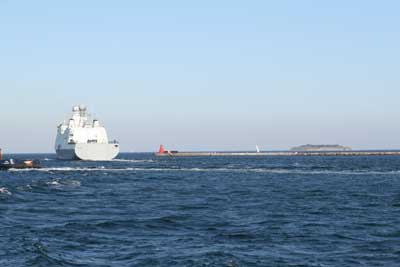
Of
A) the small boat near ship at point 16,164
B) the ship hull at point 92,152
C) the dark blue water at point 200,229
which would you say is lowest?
the dark blue water at point 200,229

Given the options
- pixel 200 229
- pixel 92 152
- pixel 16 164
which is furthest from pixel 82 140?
pixel 200 229

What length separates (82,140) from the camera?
168 meters

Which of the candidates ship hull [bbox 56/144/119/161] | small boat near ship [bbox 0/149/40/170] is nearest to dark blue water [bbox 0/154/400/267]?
small boat near ship [bbox 0/149/40/170]

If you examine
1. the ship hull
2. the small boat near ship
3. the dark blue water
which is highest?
the ship hull

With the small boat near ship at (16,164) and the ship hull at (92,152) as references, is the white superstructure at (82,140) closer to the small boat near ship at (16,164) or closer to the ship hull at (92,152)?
the ship hull at (92,152)

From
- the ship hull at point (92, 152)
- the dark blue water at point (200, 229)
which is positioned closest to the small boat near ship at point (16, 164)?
the ship hull at point (92, 152)

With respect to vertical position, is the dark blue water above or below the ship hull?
below

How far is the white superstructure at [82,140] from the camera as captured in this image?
6319 inches

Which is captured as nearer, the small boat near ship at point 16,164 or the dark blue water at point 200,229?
the dark blue water at point 200,229

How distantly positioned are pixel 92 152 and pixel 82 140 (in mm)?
9194

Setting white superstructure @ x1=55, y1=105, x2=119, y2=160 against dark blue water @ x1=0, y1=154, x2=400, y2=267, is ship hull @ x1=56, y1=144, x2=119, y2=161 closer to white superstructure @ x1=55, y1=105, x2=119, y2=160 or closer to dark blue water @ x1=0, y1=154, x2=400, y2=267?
white superstructure @ x1=55, y1=105, x2=119, y2=160

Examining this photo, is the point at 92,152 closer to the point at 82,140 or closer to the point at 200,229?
the point at 82,140

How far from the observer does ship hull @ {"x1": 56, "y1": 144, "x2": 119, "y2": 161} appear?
159488mm

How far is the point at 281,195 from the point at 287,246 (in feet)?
83.5
